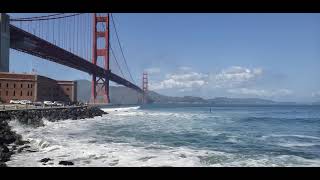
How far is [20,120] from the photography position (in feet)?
57.7

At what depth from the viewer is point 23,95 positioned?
31281 millimetres

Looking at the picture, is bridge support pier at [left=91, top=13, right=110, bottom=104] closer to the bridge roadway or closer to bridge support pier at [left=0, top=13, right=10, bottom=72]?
the bridge roadway

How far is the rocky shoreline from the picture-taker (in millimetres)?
9312

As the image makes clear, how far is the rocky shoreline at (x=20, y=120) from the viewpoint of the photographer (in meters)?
9.31

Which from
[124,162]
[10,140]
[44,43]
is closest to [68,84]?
[44,43]

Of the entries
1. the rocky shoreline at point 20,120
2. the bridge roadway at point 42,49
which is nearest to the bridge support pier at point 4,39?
the bridge roadway at point 42,49
